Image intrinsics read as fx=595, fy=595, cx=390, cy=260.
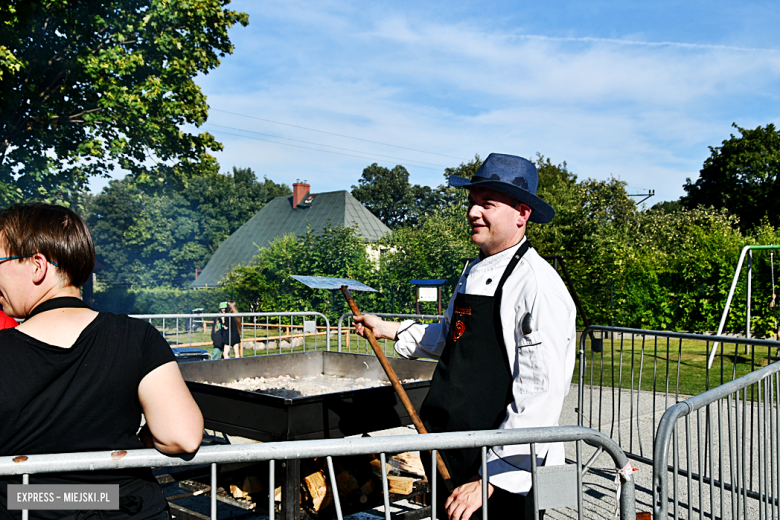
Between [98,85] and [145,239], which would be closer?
[98,85]

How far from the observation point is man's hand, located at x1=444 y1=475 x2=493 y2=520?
2158 millimetres

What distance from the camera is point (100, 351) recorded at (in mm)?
1666

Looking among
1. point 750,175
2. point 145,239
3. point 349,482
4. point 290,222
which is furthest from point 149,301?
point 750,175

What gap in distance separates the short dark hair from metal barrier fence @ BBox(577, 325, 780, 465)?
12.1 ft

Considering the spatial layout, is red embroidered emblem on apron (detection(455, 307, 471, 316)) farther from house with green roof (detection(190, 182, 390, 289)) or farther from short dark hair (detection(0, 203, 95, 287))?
house with green roof (detection(190, 182, 390, 289))

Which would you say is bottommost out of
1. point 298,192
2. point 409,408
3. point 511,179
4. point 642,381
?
point 642,381

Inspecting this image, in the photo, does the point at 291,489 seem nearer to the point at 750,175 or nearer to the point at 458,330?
the point at 458,330

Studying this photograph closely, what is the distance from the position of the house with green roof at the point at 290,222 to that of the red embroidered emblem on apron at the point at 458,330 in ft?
116

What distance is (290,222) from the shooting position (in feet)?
135

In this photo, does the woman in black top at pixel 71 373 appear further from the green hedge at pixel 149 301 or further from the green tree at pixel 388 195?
the green tree at pixel 388 195

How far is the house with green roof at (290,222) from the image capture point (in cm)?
3941

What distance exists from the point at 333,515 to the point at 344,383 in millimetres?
1410

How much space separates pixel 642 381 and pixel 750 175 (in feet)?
123

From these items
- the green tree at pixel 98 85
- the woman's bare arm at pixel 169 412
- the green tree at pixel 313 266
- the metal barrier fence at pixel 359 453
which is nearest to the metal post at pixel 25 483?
the metal barrier fence at pixel 359 453
